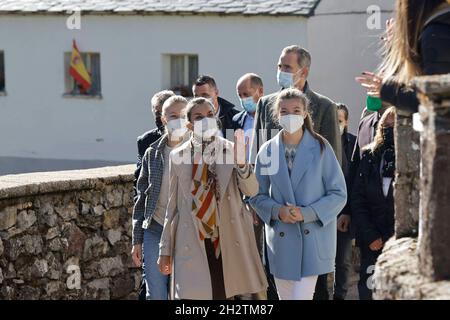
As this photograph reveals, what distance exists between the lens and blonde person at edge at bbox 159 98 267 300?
24.6 ft

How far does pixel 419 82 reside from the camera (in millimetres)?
4293

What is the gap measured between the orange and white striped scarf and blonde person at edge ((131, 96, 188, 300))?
582mm

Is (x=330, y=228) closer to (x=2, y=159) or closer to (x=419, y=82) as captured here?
(x=419, y=82)

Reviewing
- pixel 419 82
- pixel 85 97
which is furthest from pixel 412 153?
pixel 85 97

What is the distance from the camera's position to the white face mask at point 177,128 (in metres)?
8.09

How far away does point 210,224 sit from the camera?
296 inches

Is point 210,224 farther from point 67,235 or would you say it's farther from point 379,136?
point 67,235

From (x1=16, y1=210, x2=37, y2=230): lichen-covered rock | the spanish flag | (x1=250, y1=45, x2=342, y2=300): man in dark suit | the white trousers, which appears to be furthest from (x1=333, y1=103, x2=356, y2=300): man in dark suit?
the spanish flag

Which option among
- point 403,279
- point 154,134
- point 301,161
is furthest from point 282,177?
point 403,279

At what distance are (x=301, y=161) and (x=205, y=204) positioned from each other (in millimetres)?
613

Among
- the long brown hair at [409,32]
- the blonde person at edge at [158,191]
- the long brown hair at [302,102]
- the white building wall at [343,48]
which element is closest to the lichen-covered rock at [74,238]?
the blonde person at edge at [158,191]

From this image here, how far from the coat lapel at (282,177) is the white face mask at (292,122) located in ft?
0.43

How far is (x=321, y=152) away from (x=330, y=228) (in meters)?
0.45
